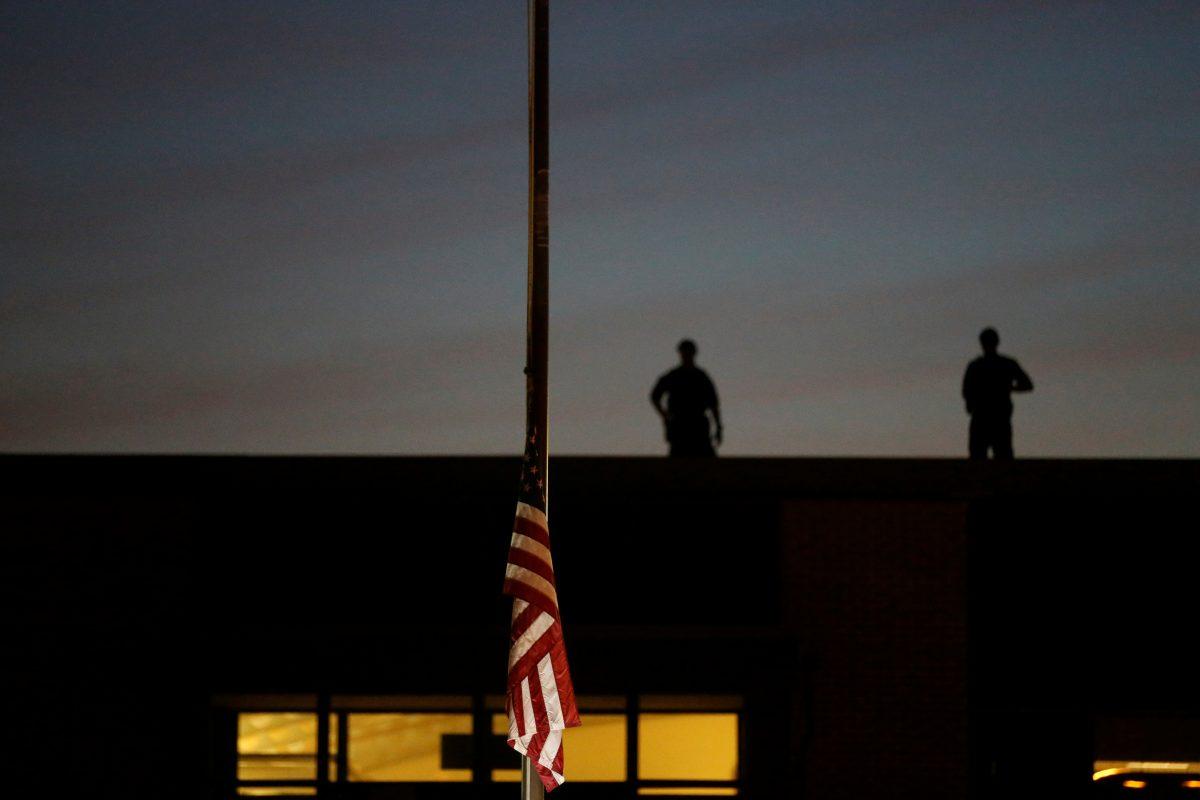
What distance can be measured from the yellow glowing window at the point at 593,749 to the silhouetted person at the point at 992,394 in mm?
4524

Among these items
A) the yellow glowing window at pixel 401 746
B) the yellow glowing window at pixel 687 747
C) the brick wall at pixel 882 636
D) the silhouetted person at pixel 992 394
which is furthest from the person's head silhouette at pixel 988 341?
the yellow glowing window at pixel 401 746

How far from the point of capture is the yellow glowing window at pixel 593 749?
48.0 feet

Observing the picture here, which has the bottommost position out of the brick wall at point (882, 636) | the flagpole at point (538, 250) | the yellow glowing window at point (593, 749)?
the yellow glowing window at point (593, 749)

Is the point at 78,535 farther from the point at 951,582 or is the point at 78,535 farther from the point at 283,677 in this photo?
the point at 951,582

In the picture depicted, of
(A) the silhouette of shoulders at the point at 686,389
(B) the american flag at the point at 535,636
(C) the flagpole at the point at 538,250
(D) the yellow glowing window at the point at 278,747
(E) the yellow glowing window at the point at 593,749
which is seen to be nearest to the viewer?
(C) the flagpole at the point at 538,250

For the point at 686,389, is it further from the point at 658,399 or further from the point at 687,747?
the point at 687,747

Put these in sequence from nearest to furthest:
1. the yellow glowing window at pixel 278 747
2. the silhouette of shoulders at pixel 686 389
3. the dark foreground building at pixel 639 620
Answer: the dark foreground building at pixel 639 620, the yellow glowing window at pixel 278 747, the silhouette of shoulders at pixel 686 389

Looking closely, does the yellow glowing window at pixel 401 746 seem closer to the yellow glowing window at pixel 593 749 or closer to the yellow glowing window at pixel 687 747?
the yellow glowing window at pixel 593 749

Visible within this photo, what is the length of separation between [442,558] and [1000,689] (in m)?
5.48

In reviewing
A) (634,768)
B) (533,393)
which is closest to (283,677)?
(634,768)

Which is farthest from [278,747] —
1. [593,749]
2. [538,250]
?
[538,250]

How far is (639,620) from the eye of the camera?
14695 millimetres

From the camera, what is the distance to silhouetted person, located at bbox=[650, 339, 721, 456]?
49.9 feet

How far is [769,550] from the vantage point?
14750 millimetres
